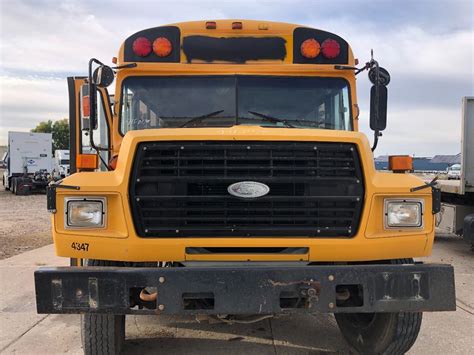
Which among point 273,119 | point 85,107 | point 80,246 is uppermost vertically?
point 85,107

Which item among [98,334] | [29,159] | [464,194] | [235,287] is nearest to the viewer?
[235,287]

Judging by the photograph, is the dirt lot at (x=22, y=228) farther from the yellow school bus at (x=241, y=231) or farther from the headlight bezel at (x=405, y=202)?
the headlight bezel at (x=405, y=202)

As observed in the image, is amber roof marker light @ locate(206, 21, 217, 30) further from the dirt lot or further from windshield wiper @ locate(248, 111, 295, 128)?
the dirt lot

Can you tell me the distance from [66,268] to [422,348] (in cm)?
326

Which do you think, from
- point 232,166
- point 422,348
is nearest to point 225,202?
point 232,166

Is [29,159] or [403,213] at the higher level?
[29,159]

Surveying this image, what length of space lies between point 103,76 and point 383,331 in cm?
331

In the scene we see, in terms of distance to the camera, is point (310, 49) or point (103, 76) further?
point (310, 49)

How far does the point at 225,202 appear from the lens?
3.28 m

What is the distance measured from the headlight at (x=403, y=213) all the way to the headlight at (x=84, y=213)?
1944 millimetres

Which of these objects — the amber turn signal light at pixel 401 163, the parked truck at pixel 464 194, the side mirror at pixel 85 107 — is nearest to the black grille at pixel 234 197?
the amber turn signal light at pixel 401 163

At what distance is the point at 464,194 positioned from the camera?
924 centimetres

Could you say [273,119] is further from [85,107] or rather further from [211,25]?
[85,107]

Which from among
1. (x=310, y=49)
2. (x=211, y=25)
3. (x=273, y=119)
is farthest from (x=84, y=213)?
(x=310, y=49)
